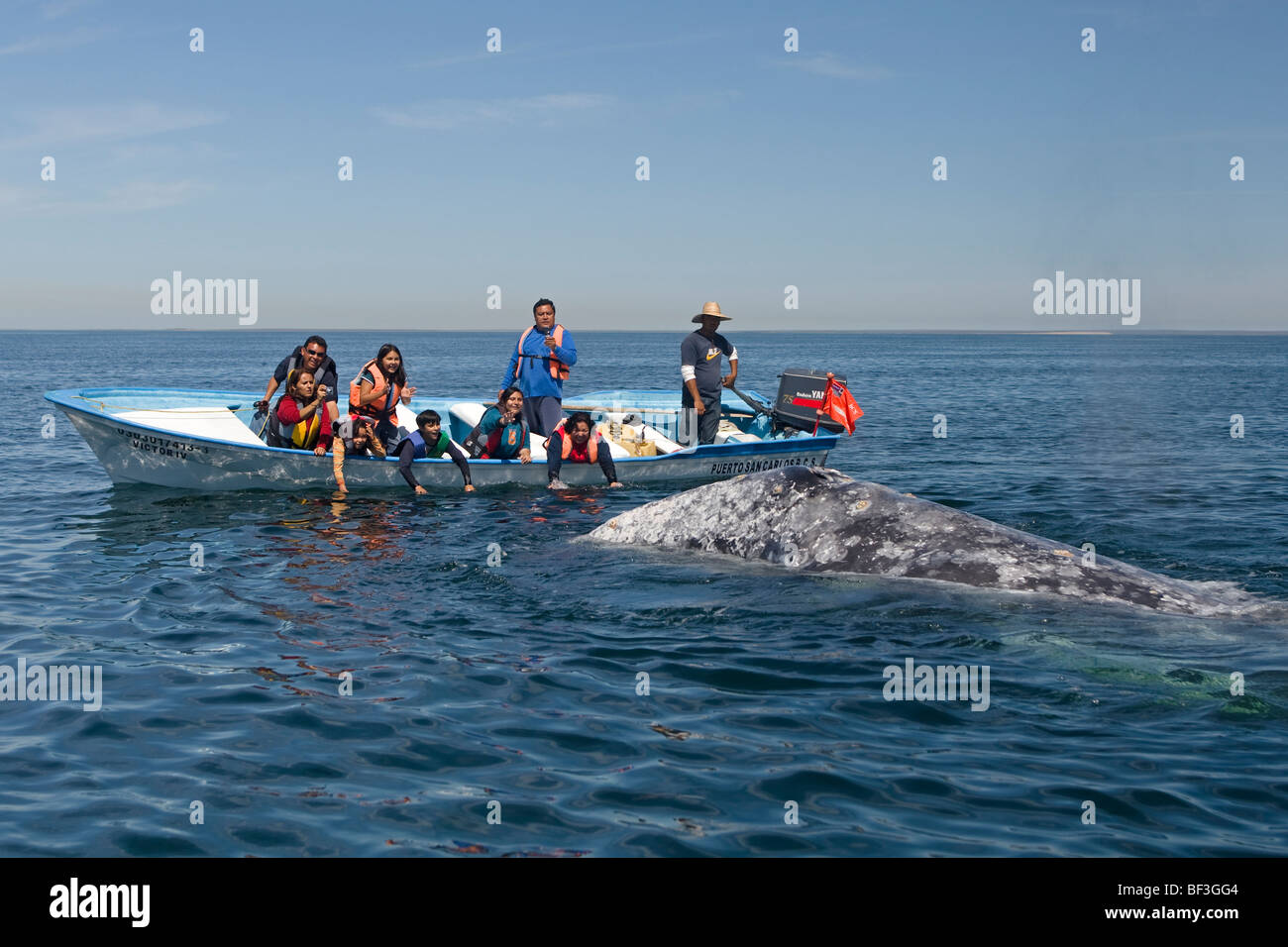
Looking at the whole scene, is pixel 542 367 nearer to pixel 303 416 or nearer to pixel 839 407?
pixel 303 416

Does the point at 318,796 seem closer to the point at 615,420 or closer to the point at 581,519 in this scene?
the point at 581,519

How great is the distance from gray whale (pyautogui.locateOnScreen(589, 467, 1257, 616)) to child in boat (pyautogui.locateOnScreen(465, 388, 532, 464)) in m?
5.83

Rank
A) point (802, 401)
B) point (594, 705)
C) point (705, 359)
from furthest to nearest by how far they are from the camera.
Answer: point (802, 401), point (705, 359), point (594, 705)

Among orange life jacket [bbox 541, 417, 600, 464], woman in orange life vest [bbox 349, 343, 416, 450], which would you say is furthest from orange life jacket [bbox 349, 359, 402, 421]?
orange life jacket [bbox 541, 417, 600, 464]

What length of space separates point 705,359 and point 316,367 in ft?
21.2

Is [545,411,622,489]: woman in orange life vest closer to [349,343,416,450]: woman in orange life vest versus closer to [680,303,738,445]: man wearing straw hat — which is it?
[680,303,738,445]: man wearing straw hat

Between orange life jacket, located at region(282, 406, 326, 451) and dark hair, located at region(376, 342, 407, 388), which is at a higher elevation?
dark hair, located at region(376, 342, 407, 388)

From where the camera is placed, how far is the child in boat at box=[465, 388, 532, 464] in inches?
658

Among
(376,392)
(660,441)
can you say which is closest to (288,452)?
(376,392)

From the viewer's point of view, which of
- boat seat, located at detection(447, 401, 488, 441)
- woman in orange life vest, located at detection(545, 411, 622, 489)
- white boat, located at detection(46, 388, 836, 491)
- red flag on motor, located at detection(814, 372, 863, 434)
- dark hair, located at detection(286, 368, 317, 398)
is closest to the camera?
dark hair, located at detection(286, 368, 317, 398)

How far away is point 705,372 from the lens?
59.6 feet

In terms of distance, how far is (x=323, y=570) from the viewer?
36.0 ft
